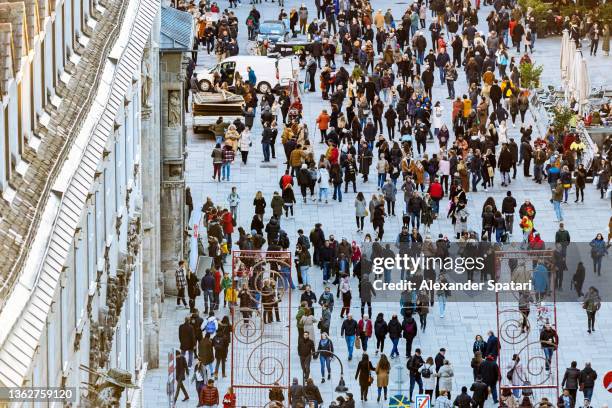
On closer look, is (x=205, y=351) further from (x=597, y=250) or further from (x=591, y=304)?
(x=597, y=250)

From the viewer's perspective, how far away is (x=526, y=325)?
168 ft

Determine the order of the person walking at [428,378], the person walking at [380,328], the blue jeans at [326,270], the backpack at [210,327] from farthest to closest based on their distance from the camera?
the blue jeans at [326,270] < the backpack at [210,327] < the person walking at [380,328] < the person walking at [428,378]

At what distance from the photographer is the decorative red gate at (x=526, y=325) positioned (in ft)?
160

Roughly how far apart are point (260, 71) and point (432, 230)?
18.3 metres

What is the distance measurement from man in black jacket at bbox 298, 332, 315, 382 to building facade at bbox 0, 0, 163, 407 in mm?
6735

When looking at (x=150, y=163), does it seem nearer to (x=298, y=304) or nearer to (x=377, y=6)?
(x=298, y=304)

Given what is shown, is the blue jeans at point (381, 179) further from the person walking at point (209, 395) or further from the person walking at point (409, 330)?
the person walking at point (209, 395)

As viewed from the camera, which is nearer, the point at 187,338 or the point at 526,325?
the point at 187,338

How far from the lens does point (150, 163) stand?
53.2 meters

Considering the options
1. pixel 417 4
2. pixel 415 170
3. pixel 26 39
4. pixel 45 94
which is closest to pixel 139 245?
pixel 45 94

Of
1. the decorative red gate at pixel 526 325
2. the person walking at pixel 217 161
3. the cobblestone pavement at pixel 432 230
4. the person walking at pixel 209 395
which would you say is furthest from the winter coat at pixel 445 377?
the person walking at pixel 217 161

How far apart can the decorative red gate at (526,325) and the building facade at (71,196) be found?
32.6 ft

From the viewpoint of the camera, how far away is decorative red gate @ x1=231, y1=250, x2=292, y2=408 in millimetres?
49000

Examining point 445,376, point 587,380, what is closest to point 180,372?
point 445,376
